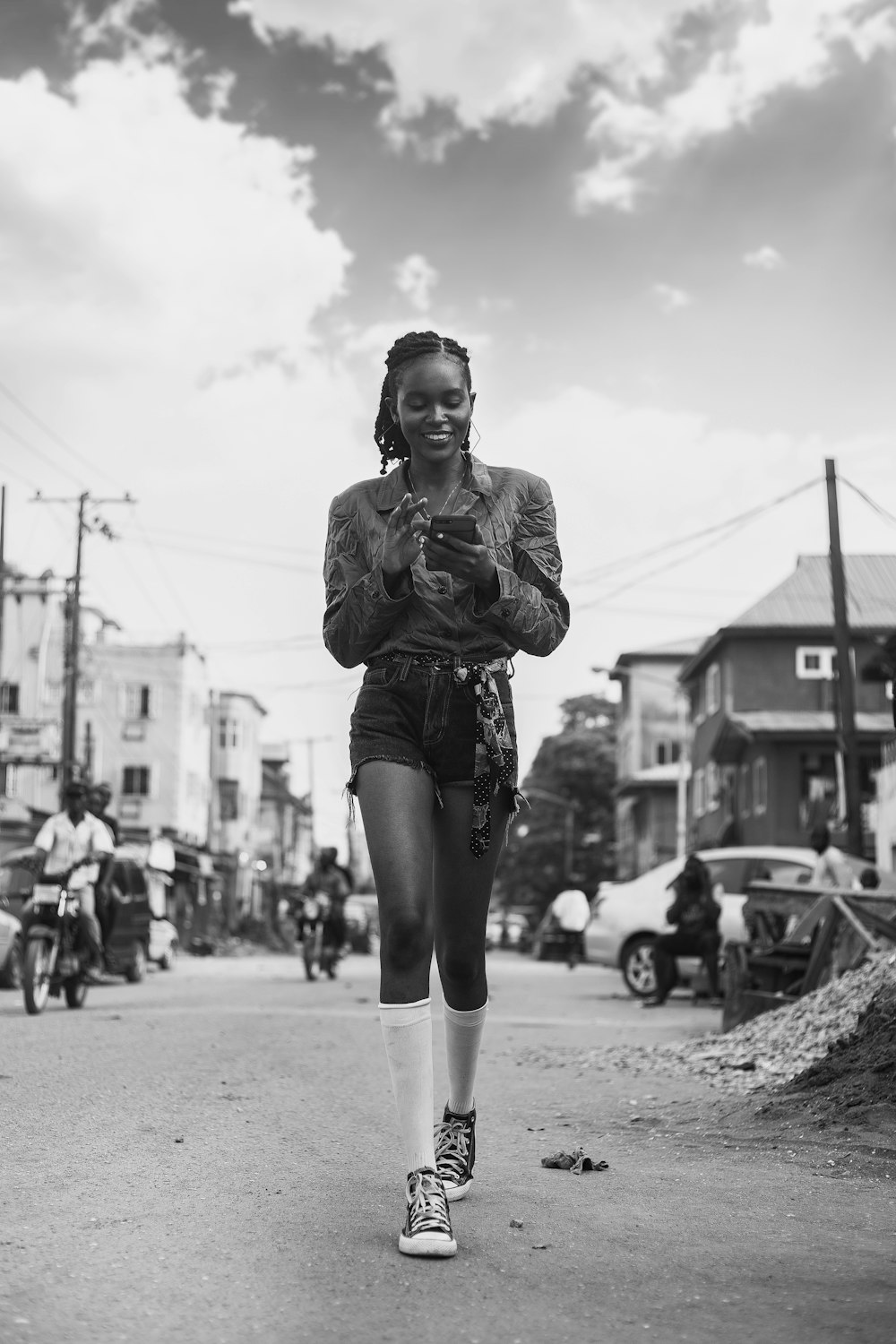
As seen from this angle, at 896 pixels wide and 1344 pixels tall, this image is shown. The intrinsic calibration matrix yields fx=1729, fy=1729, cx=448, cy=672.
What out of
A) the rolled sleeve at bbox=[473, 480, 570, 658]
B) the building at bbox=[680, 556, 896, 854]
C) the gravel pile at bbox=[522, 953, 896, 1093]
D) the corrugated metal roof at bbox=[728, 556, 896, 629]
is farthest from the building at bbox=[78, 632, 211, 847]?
the rolled sleeve at bbox=[473, 480, 570, 658]

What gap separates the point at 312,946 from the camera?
77.0 feet

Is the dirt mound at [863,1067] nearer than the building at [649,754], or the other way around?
the dirt mound at [863,1067]

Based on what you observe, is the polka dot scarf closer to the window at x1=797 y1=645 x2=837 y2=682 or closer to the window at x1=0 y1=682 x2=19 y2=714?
the window at x1=797 y1=645 x2=837 y2=682

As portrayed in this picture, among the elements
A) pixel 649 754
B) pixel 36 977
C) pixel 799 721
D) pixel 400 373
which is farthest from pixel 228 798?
pixel 400 373

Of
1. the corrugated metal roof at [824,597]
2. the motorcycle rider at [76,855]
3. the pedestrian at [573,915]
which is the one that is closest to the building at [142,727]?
the corrugated metal roof at [824,597]

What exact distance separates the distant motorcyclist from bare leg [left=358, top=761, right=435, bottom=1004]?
19.1m

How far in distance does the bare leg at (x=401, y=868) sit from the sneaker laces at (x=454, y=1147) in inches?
24.8

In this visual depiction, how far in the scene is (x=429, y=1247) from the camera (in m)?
3.78

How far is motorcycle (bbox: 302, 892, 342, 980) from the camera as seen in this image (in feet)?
76.2

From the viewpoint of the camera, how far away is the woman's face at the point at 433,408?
4.48 meters

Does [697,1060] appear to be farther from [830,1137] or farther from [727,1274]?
[727,1274]

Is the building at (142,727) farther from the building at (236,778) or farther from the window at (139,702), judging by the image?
the building at (236,778)

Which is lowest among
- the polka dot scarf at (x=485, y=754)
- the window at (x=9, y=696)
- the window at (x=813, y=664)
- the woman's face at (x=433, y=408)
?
the polka dot scarf at (x=485, y=754)

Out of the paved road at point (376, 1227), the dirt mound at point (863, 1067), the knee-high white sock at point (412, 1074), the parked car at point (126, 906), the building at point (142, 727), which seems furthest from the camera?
the building at point (142, 727)
